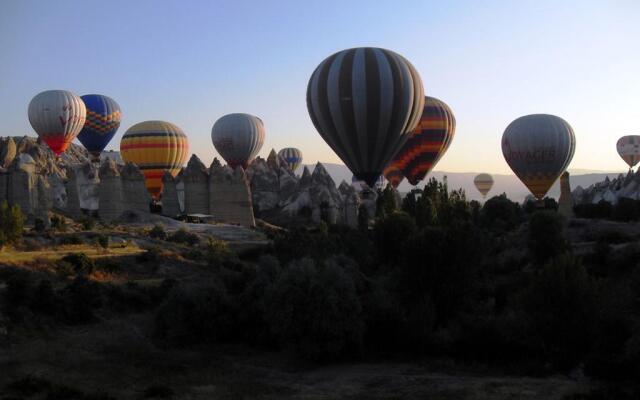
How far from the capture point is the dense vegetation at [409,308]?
30656mm

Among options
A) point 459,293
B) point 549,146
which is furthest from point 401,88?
point 459,293

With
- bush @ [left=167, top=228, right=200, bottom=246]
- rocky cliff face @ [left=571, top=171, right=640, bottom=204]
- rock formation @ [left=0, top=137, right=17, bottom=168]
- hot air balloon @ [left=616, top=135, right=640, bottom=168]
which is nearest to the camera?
bush @ [left=167, top=228, right=200, bottom=246]

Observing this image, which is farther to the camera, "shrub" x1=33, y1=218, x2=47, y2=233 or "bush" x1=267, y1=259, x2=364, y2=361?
"shrub" x1=33, y1=218, x2=47, y2=233

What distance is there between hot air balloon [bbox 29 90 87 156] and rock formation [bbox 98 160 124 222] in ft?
90.8

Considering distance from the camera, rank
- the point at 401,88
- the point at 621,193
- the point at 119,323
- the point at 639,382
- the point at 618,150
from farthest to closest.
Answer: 1. the point at 618,150
2. the point at 621,193
3. the point at 401,88
4. the point at 119,323
5. the point at 639,382

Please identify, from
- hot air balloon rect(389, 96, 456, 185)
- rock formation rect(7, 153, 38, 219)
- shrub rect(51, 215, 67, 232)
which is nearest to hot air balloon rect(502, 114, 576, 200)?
hot air balloon rect(389, 96, 456, 185)

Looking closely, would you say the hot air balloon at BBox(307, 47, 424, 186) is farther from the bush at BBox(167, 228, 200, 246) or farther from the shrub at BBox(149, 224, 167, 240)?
the shrub at BBox(149, 224, 167, 240)

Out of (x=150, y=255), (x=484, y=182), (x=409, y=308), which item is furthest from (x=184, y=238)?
(x=484, y=182)

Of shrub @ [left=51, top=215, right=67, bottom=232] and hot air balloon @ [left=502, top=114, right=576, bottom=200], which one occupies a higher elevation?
hot air balloon @ [left=502, top=114, right=576, bottom=200]

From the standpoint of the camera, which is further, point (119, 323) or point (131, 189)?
point (131, 189)

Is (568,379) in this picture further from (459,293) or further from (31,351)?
(31,351)

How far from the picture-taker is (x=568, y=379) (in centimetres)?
2841

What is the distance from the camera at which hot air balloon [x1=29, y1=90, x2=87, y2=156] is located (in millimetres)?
104875

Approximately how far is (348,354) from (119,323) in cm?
1351
